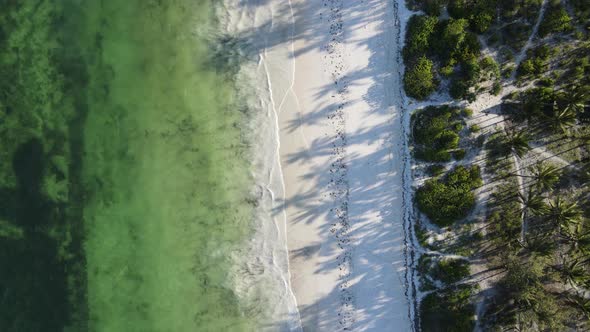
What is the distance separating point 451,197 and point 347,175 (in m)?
3.92

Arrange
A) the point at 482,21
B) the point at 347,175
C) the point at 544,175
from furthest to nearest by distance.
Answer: the point at 347,175 < the point at 482,21 < the point at 544,175

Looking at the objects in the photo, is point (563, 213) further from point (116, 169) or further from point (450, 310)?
point (116, 169)

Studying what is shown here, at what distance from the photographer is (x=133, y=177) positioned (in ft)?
51.0

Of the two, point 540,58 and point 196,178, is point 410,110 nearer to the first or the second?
point 540,58

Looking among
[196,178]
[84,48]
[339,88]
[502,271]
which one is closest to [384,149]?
[339,88]

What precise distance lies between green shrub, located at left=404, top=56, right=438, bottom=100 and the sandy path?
519 millimetres

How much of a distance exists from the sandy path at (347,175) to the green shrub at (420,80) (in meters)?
0.52

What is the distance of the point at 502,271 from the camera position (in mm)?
14672

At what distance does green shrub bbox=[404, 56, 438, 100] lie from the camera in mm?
14586

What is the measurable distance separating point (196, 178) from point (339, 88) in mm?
6550

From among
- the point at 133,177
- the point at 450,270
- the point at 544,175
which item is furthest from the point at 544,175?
the point at 133,177

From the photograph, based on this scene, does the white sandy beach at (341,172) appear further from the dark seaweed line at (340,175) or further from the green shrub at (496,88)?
the green shrub at (496,88)

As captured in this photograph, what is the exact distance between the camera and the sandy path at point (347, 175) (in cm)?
1492

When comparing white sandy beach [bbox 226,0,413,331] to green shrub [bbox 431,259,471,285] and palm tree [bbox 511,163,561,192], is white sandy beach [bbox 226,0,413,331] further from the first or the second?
palm tree [bbox 511,163,561,192]
